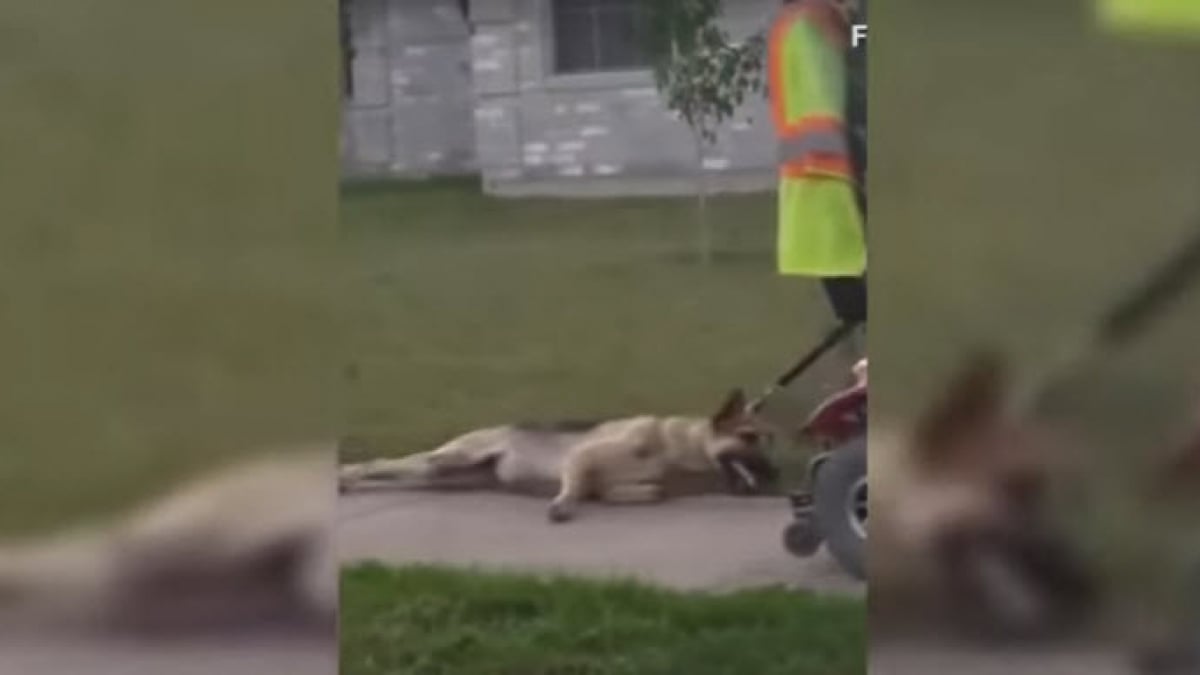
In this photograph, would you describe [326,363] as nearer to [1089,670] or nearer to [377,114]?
[377,114]

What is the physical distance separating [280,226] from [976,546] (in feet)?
7.01

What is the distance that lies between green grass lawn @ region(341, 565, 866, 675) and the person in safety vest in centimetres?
88

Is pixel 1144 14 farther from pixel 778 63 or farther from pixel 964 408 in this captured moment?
pixel 964 408

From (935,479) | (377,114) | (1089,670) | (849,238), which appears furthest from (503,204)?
(1089,670)

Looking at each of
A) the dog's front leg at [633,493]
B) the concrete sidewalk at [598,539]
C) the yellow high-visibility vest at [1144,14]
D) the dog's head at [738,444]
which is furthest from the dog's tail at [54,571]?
the yellow high-visibility vest at [1144,14]

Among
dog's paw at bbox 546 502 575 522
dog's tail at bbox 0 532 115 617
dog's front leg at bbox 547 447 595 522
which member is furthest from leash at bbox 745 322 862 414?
dog's tail at bbox 0 532 115 617

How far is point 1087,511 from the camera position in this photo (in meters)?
7.03

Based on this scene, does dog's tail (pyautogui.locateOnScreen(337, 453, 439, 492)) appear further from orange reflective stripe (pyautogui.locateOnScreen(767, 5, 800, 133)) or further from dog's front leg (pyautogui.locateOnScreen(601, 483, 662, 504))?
orange reflective stripe (pyautogui.locateOnScreen(767, 5, 800, 133))

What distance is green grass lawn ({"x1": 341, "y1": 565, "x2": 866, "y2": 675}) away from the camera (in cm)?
704

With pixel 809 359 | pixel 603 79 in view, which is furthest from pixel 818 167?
pixel 603 79

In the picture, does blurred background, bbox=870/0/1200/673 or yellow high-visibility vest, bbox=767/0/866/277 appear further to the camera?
yellow high-visibility vest, bbox=767/0/866/277

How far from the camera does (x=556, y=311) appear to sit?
7.05m

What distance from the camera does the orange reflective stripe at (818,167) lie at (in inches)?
275

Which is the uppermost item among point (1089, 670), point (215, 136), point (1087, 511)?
point (215, 136)
